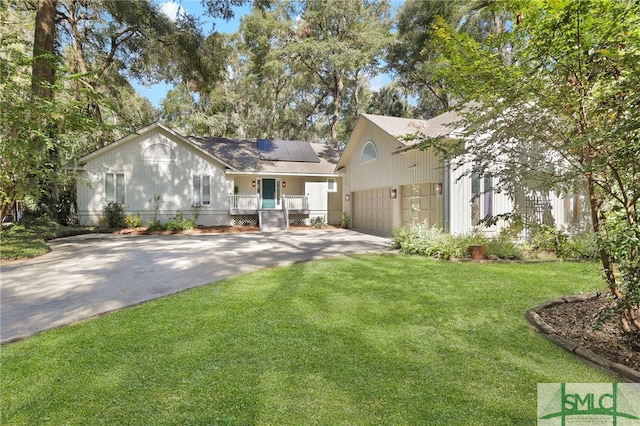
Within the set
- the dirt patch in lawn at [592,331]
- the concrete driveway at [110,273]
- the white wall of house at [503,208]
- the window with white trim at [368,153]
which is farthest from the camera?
the window with white trim at [368,153]

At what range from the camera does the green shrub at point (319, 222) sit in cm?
1803

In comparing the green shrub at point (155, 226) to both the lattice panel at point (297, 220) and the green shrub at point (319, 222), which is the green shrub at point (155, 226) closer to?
the lattice panel at point (297, 220)

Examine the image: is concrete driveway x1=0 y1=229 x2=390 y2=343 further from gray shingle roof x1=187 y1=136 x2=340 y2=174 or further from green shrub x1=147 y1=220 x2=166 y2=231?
gray shingle roof x1=187 y1=136 x2=340 y2=174

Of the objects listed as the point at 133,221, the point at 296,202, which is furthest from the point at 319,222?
the point at 133,221

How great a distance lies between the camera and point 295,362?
2971 millimetres

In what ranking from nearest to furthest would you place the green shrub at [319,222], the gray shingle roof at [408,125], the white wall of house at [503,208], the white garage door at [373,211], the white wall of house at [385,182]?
the white wall of house at [503,208]
the white wall of house at [385,182]
the gray shingle roof at [408,125]
the white garage door at [373,211]
the green shrub at [319,222]

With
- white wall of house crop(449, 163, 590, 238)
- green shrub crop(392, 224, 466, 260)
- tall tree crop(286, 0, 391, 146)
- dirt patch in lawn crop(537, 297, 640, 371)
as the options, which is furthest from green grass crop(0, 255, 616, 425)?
tall tree crop(286, 0, 391, 146)

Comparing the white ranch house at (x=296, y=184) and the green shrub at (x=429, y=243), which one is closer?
the green shrub at (x=429, y=243)

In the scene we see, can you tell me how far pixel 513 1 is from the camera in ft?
10.8

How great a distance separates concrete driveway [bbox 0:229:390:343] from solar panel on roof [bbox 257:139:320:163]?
10344 millimetres

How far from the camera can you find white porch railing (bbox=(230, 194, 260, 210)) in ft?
57.9

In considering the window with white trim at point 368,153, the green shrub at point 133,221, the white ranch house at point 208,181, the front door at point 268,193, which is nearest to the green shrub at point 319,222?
the white ranch house at point 208,181

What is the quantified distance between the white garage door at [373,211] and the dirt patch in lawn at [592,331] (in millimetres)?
9437

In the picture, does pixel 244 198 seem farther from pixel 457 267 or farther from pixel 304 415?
pixel 304 415
